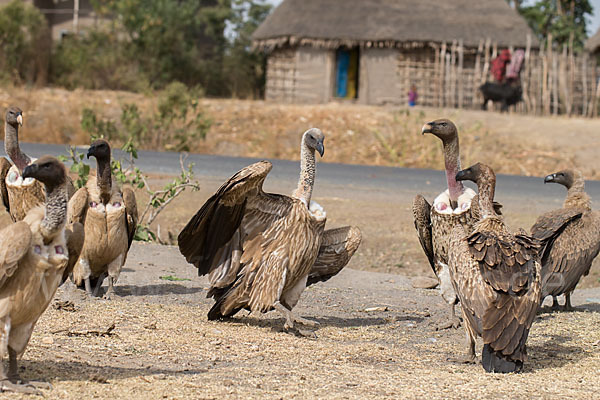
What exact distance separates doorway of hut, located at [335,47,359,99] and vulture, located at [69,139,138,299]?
90.3 ft

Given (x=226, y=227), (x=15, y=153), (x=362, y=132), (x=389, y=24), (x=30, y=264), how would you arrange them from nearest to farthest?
1. (x=30, y=264)
2. (x=226, y=227)
3. (x=15, y=153)
4. (x=362, y=132)
5. (x=389, y=24)

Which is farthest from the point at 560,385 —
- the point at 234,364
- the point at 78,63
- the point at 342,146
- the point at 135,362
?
the point at 78,63

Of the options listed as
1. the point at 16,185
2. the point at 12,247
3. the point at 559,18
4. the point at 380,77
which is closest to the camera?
the point at 12,247

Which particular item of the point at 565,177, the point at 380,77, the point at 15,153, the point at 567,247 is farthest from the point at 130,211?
the point at 380,77

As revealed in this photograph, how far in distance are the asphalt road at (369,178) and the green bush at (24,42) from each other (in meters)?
16.9

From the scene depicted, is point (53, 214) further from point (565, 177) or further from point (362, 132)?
point (362, 132)

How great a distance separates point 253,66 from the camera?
131 feet

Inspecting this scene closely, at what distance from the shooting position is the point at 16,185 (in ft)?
28.6

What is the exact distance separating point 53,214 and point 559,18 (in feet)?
146

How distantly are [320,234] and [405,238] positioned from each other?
6001 millimetres

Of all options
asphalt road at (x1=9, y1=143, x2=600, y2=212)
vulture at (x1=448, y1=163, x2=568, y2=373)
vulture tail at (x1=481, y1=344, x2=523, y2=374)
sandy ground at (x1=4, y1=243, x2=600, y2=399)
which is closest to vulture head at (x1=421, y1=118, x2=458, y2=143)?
sandy ground at (x1=4, y1=243, x2=600, y2=399)

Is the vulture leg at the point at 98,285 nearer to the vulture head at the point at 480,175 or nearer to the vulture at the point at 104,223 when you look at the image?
the vulture at the point at 104,223

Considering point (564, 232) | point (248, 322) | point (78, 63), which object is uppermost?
point (78, 63)

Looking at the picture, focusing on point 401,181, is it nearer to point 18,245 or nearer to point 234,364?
point 234,364
